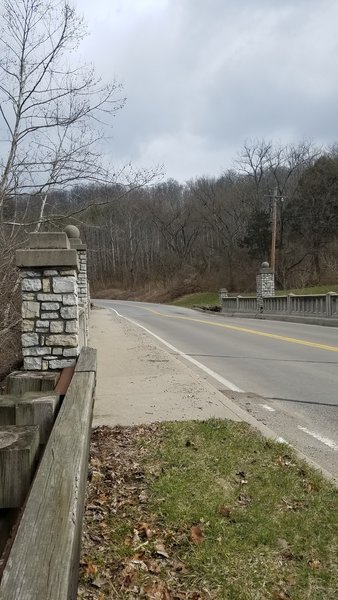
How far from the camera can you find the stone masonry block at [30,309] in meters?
6.28

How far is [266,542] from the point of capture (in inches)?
125

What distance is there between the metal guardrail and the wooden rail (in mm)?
20063

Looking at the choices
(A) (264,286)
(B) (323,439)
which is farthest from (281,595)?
(A) (264,286)

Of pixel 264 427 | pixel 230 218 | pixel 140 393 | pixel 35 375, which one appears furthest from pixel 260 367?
pixel 230 218

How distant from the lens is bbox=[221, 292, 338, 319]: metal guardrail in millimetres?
22031

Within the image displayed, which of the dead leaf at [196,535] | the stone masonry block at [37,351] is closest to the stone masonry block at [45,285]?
the stone masonry block at [37,351]

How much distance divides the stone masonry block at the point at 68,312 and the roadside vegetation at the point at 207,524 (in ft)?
6.33

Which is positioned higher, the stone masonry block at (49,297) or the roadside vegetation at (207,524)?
the stone masonry block at (49,297)

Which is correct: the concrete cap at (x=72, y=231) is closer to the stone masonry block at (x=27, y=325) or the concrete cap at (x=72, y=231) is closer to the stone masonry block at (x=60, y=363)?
the stone masonry block at (x=27, y=325)

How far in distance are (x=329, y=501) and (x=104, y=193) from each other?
10.4m

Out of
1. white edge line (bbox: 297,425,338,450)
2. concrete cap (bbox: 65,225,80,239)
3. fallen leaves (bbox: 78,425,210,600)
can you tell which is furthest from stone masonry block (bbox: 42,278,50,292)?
concrete cap (bbox: 65,225,80,239)

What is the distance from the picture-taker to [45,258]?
20.2 feet

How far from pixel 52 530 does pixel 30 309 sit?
14.6 feet

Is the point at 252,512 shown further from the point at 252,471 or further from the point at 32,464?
the point at 32,464
